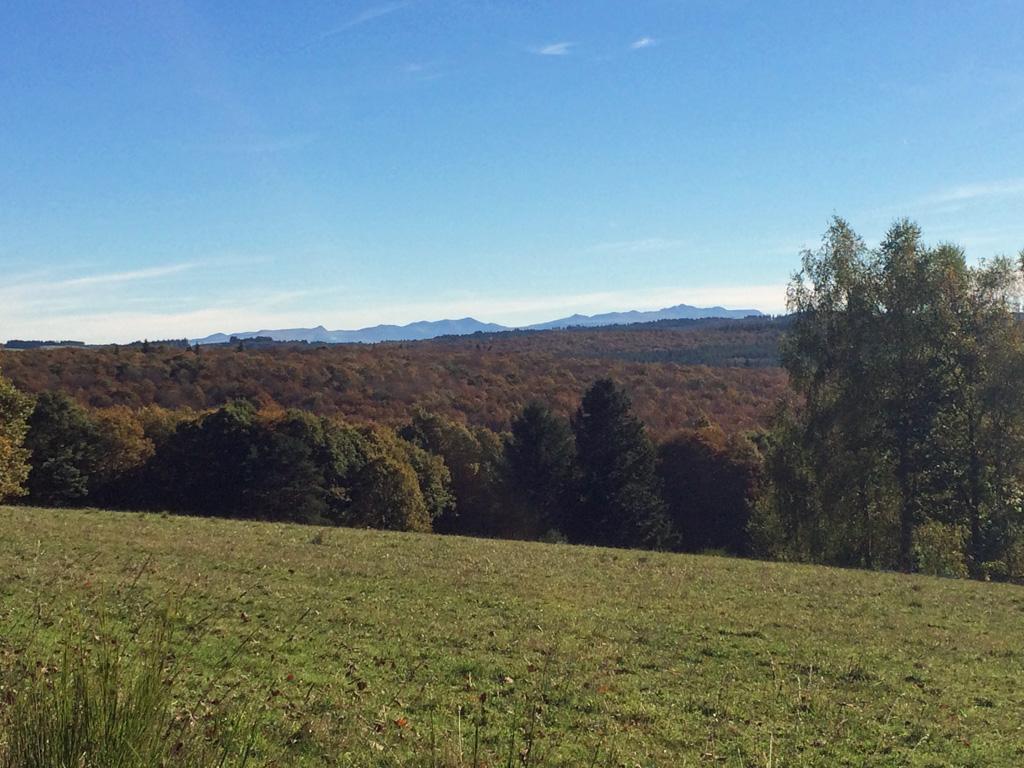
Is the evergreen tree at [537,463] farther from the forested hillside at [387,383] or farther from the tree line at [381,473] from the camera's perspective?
the forested hillside at [387,383]

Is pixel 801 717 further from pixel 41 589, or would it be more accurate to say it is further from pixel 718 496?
pixel 718 496

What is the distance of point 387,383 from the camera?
9881 centimetres

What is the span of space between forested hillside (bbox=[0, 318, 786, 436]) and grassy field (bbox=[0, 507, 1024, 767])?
5163cm

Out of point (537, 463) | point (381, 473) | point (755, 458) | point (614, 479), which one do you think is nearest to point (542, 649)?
point (614, 479)

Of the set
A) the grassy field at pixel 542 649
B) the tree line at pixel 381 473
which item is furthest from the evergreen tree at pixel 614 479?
the grassy field at pixel 542 649

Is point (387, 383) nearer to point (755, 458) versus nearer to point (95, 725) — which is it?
point (755, 458)

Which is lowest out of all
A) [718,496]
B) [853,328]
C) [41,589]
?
[718,496]

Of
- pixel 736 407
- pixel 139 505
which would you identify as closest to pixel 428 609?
pixel 139 505

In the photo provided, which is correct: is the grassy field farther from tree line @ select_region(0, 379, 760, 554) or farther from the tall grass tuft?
tree line @ select_region(0, 379, 760, 554)

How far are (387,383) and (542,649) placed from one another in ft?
293

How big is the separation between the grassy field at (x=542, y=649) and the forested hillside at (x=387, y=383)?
51.6 metres

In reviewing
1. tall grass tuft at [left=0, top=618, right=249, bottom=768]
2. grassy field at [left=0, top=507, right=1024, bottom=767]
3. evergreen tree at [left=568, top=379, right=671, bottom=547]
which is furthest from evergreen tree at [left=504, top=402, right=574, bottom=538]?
tall grass tuft at [left=0, top=618, right=249, bottom=768]

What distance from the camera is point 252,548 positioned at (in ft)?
62.4

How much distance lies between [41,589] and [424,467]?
4299cm
